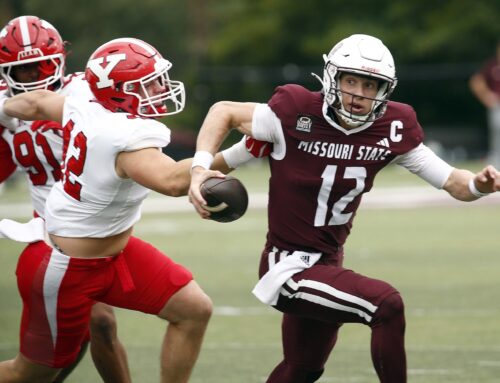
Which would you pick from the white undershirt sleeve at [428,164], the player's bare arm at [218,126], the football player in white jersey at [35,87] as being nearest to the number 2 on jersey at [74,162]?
the player's bare arm at [218,126]

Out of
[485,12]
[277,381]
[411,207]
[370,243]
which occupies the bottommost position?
[485,12]

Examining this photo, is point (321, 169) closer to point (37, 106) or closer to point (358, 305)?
point (358, 305)

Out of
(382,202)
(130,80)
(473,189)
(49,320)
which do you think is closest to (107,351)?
(49,320)

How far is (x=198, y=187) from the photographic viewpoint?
478cm

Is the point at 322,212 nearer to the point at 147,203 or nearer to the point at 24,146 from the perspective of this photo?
the point at 24,146

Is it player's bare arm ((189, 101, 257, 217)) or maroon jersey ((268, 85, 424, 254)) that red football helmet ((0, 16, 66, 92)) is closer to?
player's bare arm ((189, 101, 257, 217))

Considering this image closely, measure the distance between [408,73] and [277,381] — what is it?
67.0 ft

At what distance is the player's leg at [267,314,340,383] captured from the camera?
5.37 meters

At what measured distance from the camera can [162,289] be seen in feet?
17.9

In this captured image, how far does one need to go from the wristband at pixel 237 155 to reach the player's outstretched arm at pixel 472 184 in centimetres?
94

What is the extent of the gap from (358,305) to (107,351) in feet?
4.88

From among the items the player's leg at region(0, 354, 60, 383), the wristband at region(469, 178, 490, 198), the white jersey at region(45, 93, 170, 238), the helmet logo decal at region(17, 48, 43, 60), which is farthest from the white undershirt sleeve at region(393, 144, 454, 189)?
the helmet logo decal at region(17, 48, 43, 60)

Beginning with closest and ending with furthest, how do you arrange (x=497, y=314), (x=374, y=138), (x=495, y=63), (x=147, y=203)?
1. (x=374, y=138)
2. (x=497, y=314)
3. (x=147, y=203)
4. (x=495, y=63)

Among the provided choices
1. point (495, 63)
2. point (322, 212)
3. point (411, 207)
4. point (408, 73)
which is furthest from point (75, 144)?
point (408, 73)
